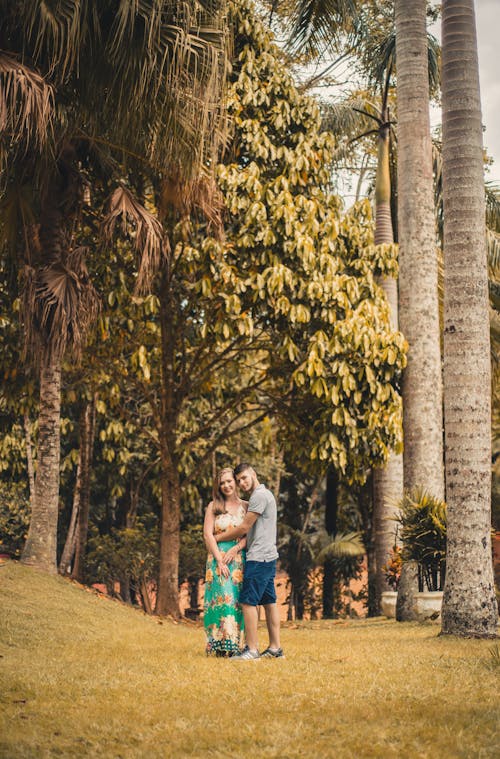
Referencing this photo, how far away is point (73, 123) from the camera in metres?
11.3

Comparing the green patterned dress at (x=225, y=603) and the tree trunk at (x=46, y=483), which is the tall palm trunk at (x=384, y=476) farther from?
the green patterned dress at (x=225, y=603)

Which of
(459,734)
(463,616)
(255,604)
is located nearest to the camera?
(459,734)

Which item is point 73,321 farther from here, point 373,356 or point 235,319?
point 373,356

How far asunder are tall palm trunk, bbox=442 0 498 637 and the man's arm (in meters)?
2.92

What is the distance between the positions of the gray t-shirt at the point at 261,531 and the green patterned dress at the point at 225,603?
0.22 metres

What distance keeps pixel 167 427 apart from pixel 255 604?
284 inches

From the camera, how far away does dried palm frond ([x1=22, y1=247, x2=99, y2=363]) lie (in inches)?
466

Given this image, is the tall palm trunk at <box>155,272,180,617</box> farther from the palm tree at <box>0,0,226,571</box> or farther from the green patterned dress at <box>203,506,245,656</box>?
the green patterned dress at <box>203,506,245,656</box>

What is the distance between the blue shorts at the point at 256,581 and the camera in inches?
303

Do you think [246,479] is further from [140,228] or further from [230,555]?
[140,228]

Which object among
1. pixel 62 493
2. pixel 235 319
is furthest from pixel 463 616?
pixel 62 493

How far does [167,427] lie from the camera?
14.6m

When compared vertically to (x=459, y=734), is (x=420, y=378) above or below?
above

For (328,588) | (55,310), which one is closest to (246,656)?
(55,310)
